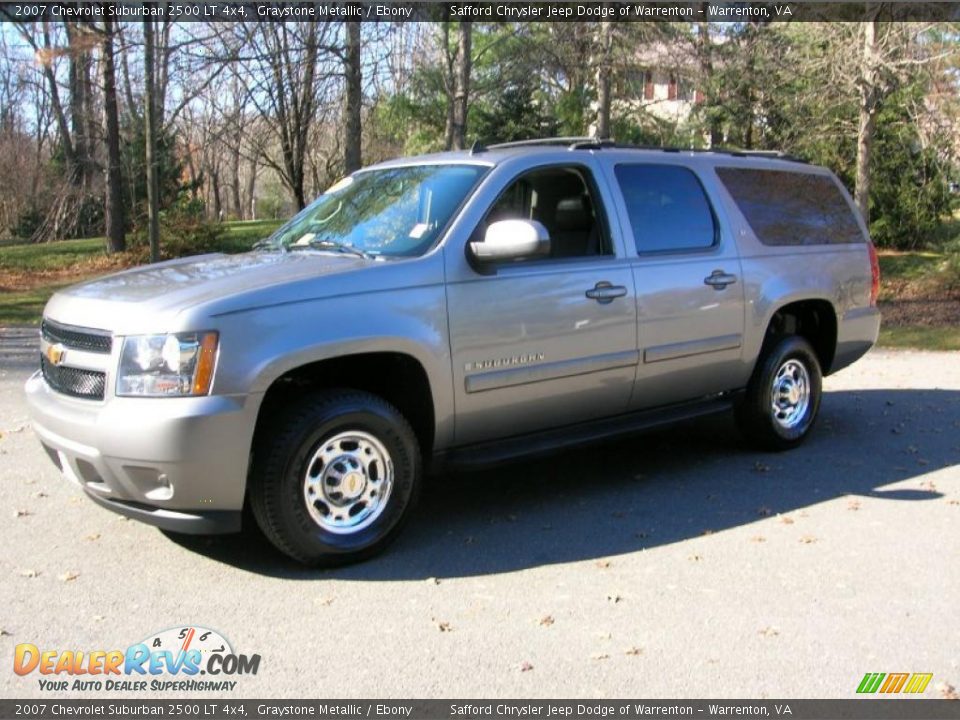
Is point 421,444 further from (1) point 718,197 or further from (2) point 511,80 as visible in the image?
(2) point 511,80

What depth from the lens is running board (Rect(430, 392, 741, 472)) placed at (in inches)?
199

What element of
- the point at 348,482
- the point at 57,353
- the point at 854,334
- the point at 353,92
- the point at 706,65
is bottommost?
the point at 348,482

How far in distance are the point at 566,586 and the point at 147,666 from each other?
1828mm

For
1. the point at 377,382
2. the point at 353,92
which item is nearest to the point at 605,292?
the point at 377,382

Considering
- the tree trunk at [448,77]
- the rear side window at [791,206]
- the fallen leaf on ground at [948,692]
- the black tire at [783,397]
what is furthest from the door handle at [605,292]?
the tree trunk at [448,77]

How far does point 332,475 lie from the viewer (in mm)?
4555

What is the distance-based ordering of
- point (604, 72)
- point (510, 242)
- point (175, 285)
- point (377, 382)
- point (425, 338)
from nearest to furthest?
point (175, 285) → point (425, 338) → point (510, 242) → point (377, 382) → point (604, 72)

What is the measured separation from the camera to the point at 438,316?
15.7 feet

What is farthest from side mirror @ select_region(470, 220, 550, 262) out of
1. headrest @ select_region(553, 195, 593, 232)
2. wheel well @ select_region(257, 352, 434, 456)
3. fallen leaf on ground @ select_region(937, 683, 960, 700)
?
fallen leaf on ground @ select_region(937, 683, 960, 700)

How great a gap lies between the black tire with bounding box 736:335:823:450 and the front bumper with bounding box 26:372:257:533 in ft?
12.1

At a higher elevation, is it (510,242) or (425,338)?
(510,242)

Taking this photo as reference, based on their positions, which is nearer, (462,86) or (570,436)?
(570,436)

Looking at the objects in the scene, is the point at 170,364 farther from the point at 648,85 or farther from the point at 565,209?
the point at 648,85

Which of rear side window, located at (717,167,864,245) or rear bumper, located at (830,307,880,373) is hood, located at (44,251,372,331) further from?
rear bumper, located at (830,307,880,373)
